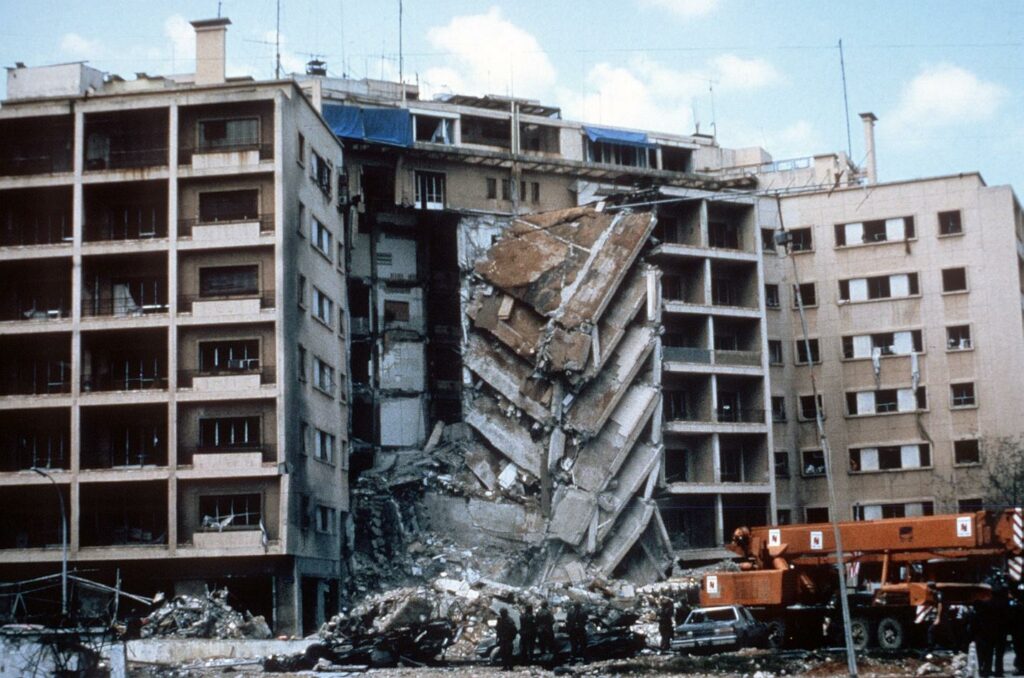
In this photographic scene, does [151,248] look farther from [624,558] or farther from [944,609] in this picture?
[944,609]

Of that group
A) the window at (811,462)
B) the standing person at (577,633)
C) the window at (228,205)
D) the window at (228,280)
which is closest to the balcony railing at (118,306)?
the window at (228,280)

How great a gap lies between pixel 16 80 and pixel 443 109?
70.3 feet

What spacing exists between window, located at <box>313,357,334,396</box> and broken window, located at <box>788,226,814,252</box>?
2863 cm

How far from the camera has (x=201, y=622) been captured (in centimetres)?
5000

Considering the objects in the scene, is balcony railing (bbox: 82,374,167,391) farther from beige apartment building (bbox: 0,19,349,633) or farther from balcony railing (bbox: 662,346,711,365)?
balcony railing (bbox: 662,346,711,365)

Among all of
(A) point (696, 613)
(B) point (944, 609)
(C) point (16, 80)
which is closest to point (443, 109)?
(C) point (16, 80)

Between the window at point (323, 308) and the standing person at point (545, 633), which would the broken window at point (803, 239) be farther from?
the standing person at point (545, 633)

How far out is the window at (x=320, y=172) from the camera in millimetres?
60469

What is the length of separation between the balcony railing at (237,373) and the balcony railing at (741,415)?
27553 millimetres

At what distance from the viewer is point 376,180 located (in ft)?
228

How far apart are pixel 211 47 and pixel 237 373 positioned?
15582 mm

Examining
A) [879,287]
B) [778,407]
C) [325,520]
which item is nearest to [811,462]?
[778,407]

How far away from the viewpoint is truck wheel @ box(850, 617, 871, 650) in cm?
3738

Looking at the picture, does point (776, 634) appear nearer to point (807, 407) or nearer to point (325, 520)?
point (325, 520)
